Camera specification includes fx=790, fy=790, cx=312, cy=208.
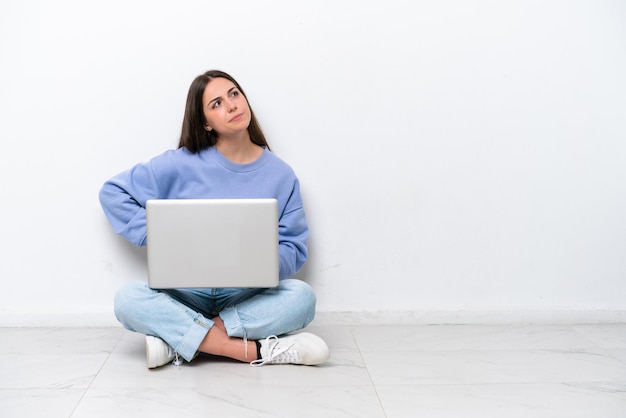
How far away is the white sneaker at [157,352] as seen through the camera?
1.77 meters

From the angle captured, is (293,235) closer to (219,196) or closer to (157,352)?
(219,196)

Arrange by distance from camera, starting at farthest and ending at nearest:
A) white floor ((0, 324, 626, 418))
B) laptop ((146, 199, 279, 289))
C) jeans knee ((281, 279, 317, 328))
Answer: jeans knee ((281, 279, 317, 328)) → laptop ((146, 199, 279, 289)) → white floor ((0, 324, 626, 418))

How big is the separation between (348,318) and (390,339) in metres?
0.18

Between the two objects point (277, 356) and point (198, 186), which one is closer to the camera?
point (277, 356)

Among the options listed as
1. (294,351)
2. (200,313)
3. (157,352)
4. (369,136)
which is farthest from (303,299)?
(369,136)

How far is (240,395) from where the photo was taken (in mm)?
1601

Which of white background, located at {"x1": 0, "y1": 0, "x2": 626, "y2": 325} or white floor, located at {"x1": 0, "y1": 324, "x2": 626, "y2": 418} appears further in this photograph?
white background, located at {"x1": 0, "y1": 0, "x2": 626, "y2": 325}

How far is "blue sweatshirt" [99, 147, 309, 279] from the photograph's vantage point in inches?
78.3

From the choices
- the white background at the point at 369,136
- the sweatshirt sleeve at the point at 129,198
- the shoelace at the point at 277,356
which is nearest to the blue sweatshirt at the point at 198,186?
the sweatshirt sleeve at the point at 129,198

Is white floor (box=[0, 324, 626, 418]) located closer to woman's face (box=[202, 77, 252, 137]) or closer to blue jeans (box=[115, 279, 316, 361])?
blue jeans (box=[115, 279, 316, 361])

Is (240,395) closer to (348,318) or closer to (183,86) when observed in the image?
(348,318)

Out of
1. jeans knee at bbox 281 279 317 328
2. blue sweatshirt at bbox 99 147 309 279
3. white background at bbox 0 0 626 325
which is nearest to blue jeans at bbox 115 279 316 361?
jeans knee at bbox 281 279 317 328

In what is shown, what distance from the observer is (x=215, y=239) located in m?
1.73

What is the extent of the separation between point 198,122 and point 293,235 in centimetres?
37
